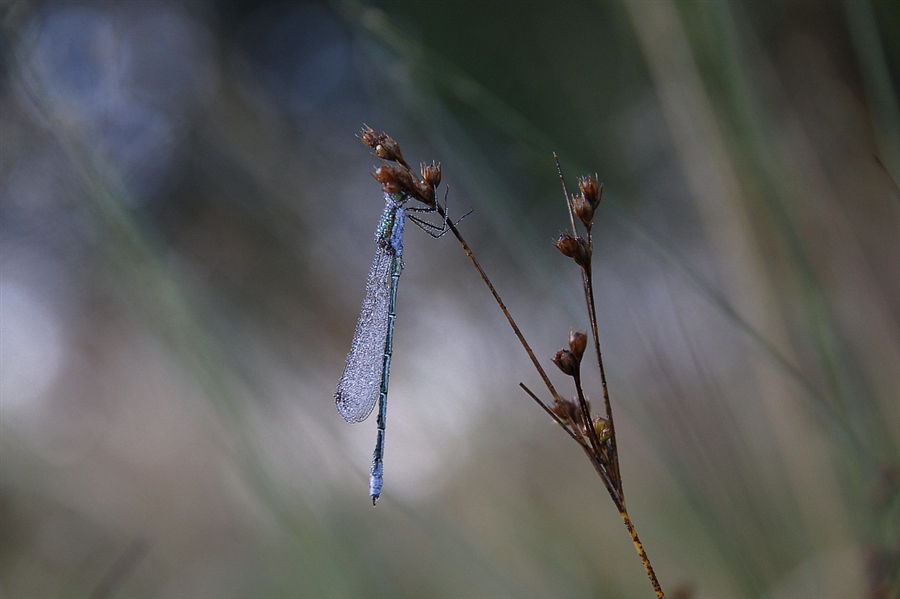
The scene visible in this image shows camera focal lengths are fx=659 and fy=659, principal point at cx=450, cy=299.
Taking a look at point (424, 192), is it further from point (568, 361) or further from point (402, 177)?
point (568, 361)

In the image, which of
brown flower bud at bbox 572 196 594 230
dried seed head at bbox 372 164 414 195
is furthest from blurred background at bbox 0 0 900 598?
dried seed head at bbox 372 164 414 195

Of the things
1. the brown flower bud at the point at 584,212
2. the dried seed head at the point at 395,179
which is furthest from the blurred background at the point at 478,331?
the dried seed head at the point at 395,179

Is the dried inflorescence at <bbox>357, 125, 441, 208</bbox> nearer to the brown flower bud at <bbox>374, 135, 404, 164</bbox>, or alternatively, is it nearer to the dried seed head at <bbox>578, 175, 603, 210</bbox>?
the brown flower bud at <bbox>374, 135, 404, 164</bbox>

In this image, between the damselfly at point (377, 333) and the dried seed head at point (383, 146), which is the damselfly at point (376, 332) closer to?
the damselfly at point (377, 333)

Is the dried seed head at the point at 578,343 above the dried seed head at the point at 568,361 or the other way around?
above

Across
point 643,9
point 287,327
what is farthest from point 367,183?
point 643,9

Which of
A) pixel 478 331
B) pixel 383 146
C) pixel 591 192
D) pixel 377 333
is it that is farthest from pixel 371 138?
pixel 478 331
